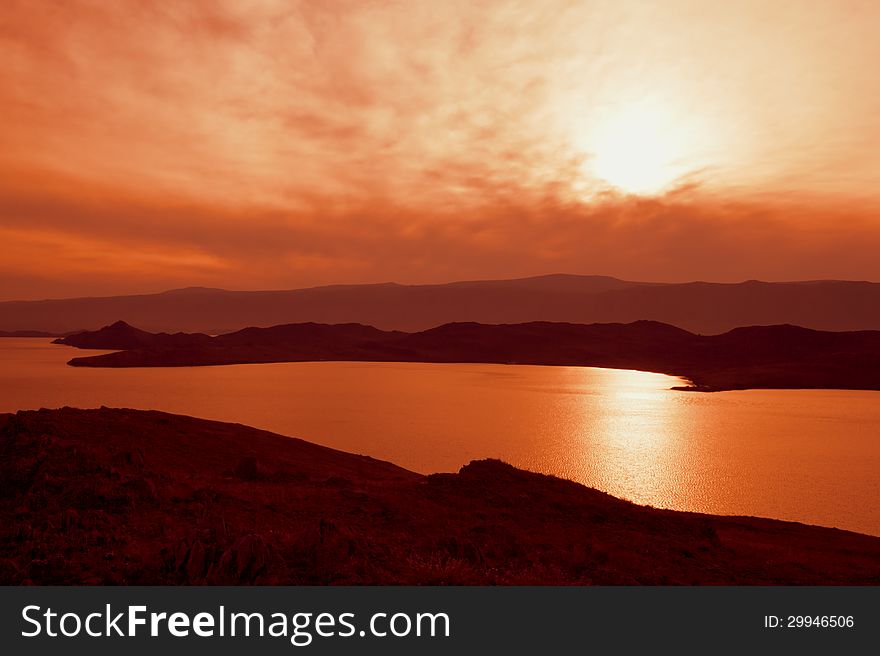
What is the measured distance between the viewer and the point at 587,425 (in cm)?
4416

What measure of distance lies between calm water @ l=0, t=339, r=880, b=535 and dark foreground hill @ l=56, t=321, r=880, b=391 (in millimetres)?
14143

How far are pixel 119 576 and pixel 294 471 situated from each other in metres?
12.5

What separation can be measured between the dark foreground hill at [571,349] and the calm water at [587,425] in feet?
46.4

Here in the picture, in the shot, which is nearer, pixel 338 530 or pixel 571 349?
pixel 338 530

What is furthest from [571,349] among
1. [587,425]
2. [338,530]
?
[338,530]

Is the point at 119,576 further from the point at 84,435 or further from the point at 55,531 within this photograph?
the point at 84,435

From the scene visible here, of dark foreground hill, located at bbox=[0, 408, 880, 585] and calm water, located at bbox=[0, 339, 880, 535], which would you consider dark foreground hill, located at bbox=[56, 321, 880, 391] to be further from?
dark foreground hill, located at bbox=[0, 408, 880, 585]

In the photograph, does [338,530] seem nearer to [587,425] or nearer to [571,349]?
[587,425]

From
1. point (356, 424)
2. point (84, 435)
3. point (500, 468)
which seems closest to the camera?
point (500, 468)

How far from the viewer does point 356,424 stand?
1731 inches

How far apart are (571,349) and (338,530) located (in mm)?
122145

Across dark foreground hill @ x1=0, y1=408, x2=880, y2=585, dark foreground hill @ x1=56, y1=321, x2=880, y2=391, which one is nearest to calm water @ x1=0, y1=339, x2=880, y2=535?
dark foreground hill @ x1=0, y1=408, x2=880, y2=585

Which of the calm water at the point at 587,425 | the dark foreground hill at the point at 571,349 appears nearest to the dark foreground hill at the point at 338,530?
the calm water at the point at 587,425

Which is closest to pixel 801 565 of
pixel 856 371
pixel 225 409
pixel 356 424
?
pixel 356 424
